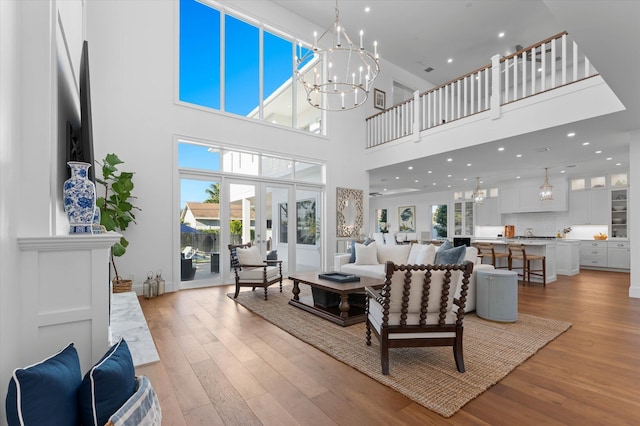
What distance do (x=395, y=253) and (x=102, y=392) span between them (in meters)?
4.74

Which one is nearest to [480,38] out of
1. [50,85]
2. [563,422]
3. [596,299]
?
[596,299]

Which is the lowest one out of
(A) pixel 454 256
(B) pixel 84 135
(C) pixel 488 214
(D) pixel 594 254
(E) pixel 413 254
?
(D) pixel 594 254

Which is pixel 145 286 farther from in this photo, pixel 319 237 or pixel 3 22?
pixel 3 22

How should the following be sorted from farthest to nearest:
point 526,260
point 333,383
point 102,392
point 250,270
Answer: point 526,260 < point 250,270 < point 333,383 < point 102,392

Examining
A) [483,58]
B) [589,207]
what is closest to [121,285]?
[483,58]

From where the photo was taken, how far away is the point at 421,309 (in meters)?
2.45

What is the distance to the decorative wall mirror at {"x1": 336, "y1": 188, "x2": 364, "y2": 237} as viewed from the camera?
8.09 m

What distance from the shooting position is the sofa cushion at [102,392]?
1.18 m

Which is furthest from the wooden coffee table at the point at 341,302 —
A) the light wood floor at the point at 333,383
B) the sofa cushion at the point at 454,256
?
the sofa cushion at the point at 454,256

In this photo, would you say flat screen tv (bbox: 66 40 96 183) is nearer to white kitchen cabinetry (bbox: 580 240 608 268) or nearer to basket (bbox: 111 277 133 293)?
basket (bbox: 111 277 133 293)

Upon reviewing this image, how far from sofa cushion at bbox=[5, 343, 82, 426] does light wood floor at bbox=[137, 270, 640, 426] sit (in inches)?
33.7

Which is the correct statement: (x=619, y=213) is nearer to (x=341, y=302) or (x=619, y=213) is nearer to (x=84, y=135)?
(x=341, y=302)

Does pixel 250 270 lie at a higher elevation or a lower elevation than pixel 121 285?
higher

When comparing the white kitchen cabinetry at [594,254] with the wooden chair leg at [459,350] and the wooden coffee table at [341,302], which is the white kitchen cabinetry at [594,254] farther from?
the wooden chair leg at [459,350]
